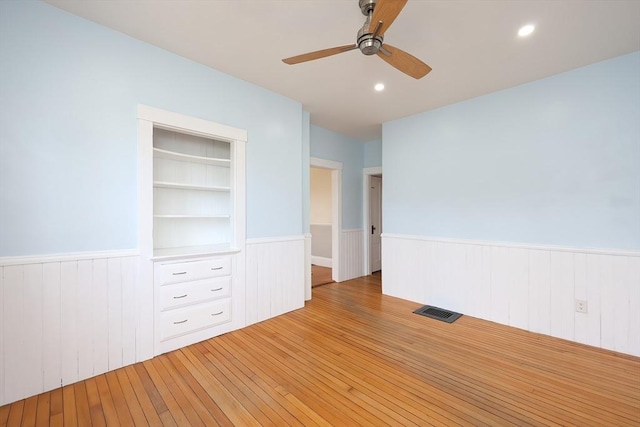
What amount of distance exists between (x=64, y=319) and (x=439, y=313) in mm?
3908

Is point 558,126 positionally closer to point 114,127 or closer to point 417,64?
point 417,64

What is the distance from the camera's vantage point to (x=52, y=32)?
1.94 m

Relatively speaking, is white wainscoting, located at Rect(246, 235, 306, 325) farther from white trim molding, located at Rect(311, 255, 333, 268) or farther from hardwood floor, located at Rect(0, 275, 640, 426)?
white trim molding, located at Rect(311, 255, 333, 268)

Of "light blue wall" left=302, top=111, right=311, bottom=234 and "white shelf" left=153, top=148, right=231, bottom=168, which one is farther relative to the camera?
"light blue wall" left=302, top=111, right=311, bottom=234

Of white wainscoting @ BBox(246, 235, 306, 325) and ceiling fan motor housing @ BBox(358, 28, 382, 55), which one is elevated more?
ceiling fan motor housing @ BBox(358, 28, 382, 55)

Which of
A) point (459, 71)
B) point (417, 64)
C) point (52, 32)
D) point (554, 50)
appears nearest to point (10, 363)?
point (52, 32)

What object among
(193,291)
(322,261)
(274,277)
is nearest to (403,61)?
(274,277)

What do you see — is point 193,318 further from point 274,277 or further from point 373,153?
point 373,153

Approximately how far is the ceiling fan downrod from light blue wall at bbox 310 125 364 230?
8.88 ft

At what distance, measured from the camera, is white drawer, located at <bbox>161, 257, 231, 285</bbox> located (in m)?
2.47

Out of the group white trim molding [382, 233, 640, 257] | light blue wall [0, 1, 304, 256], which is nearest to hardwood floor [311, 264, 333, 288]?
white trim molding [382, 233, 640, 257]

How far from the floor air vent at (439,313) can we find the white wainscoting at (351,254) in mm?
Result: 1750

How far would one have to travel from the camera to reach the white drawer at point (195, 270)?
2468mm

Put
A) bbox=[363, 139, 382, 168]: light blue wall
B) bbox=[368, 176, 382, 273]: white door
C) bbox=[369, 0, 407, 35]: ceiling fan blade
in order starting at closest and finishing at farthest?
bbox=[369, 0, 407, 35]: ceiling fan blade, bbox=[363, 139, 382, 168]: light blue wall, bbox=[368, 176, 382, 273]: white door
